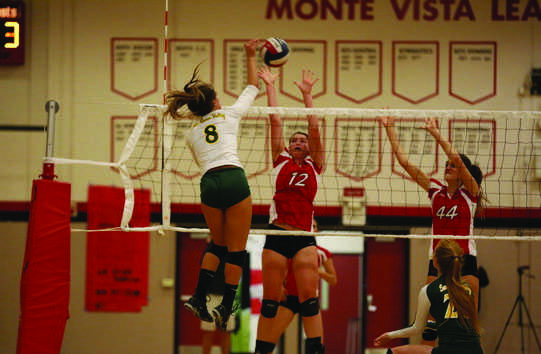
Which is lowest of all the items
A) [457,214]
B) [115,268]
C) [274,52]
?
[115,268]

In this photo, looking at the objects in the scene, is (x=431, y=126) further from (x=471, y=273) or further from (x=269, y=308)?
(x=269, y=308)

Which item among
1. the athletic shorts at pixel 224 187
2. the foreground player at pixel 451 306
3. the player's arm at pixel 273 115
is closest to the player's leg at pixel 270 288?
the player's arm at pixel 273 115

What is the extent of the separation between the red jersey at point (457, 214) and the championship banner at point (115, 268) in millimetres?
4428

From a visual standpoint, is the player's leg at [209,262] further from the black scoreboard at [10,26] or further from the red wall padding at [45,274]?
the black scoreboard at [10,26]

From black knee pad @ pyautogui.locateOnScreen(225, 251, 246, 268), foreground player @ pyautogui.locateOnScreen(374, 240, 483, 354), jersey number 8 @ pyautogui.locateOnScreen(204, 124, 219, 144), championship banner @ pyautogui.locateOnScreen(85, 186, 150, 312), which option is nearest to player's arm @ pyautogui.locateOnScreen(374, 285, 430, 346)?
foreground player @ pyautogui.locateOnScreen(374, 240, 483, 354)

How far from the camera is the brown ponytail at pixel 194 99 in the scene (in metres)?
4.72

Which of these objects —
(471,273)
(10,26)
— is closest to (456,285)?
(471,273)

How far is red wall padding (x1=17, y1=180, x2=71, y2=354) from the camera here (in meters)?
5.04

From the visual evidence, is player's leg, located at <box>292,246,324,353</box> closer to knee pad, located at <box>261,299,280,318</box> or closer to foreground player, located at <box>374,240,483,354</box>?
knee pad, located at <box>261,299,280,318</box>

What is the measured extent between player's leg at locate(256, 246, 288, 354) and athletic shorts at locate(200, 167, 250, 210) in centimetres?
95

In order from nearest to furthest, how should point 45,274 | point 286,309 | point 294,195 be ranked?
1. point 45,274
2. point 294,195
3. point 286,309

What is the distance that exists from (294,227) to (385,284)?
390 cm

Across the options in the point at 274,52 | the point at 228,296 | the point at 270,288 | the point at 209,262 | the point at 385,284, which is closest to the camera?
the point at 228,296

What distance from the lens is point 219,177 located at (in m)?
4.65
